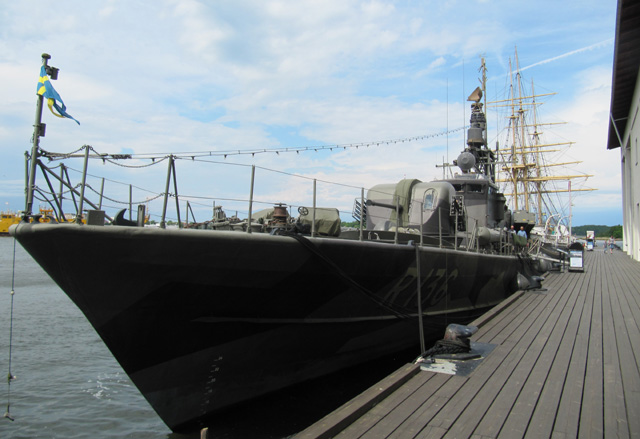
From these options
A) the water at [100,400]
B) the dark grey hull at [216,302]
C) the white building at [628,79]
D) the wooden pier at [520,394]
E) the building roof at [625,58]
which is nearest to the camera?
the wooden pier at [520,394]

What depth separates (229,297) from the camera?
4887mm

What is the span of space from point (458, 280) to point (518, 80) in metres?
45.1

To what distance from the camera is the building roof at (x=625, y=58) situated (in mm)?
12827

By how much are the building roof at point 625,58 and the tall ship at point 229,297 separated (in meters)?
10.7

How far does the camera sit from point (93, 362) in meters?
9.21

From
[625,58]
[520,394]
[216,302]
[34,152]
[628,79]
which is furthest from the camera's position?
[628,79]

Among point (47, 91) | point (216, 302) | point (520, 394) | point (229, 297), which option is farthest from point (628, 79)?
point (47, 91)

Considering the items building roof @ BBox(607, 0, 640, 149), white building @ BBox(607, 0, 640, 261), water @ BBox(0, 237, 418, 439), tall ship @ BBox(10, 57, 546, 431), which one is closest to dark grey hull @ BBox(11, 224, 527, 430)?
tall ship @ BBox(10, 57, 546, 431)

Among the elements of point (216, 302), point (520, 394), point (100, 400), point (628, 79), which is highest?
point (628, 79)

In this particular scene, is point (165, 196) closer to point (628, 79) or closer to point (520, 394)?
point (520, 394)

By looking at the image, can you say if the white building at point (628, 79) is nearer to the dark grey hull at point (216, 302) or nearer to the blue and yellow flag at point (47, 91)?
the dark grey hull at point (216, 302)

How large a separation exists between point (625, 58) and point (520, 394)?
15586 mm

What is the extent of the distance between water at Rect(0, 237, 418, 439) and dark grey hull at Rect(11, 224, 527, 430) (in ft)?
1.03

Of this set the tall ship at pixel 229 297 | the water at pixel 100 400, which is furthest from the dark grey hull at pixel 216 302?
the water at pixel 100 400
